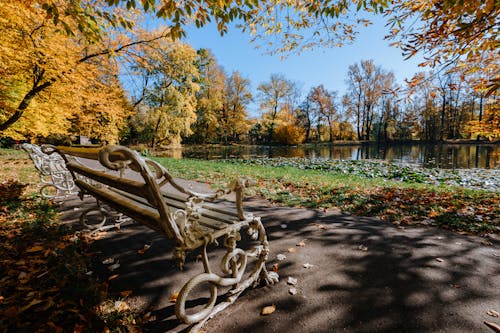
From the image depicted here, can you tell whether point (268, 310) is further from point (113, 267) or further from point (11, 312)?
point (11, 312)

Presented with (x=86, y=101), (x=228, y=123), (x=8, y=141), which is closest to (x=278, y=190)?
(x=86, y=101)

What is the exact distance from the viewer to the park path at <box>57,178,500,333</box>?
1815 mm

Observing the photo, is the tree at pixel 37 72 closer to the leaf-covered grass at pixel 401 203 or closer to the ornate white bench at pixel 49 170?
the ornate white bench at pixel 49 170

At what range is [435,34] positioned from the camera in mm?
3930

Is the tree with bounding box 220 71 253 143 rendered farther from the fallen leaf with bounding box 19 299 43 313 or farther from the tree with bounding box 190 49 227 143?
the fallen leaf with bounding box 19 299 43 313

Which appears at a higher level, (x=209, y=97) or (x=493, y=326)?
(x=209, y=97)

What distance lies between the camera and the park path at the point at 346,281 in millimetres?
1815

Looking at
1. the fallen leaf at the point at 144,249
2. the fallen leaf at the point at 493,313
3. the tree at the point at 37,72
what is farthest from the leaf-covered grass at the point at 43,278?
the tree at the point at 37,72

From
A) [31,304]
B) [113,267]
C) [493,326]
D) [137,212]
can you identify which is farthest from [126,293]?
[493,326]

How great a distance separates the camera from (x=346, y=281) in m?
2.27

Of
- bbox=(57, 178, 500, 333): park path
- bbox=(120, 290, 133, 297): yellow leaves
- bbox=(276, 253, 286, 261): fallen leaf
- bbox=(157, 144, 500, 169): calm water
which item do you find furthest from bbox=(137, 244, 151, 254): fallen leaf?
bbox=(157, 144, 500, 169): calm water

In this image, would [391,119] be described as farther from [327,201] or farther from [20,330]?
[20,330]

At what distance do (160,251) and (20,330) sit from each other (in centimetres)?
135

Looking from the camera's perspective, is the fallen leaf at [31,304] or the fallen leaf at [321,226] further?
the fallen leaf at [321,226]
